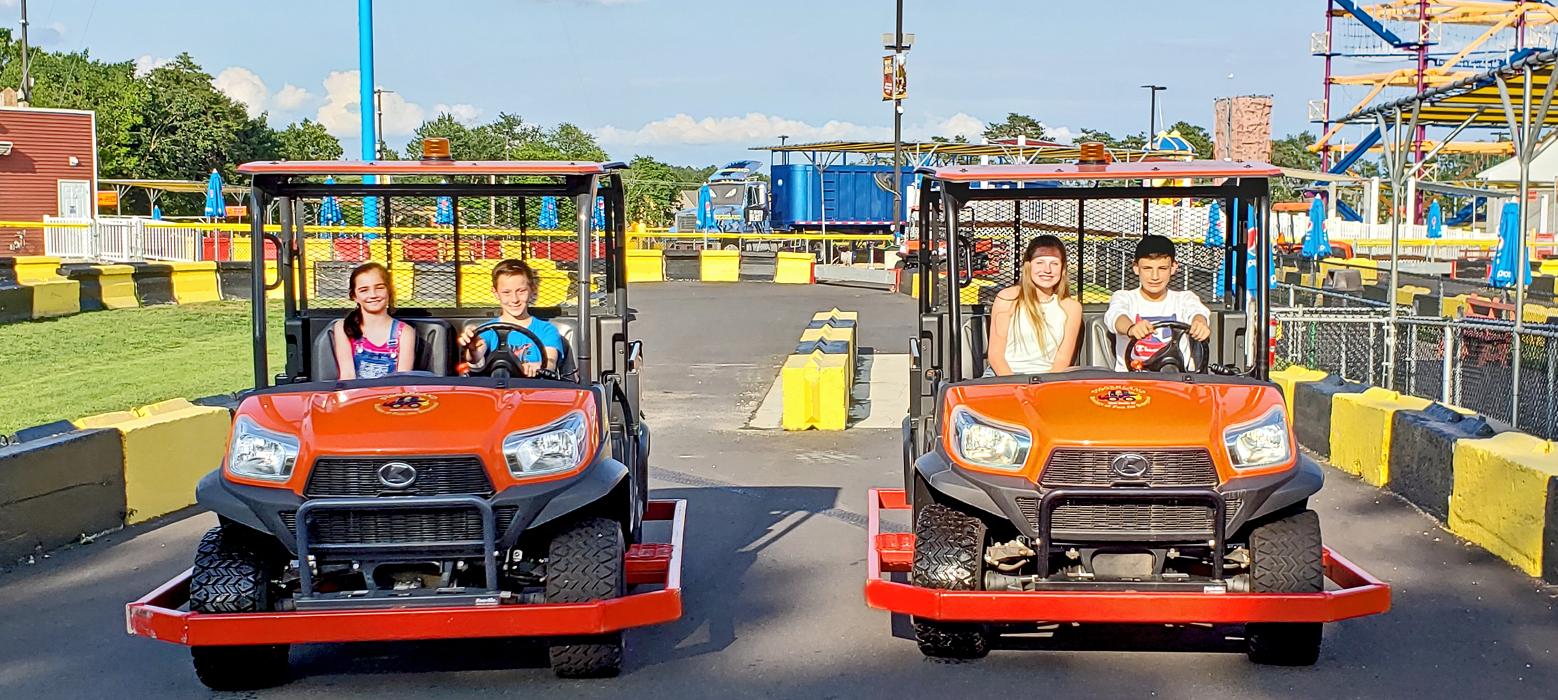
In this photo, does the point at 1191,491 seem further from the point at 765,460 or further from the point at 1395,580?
Answer: the point at 765,460

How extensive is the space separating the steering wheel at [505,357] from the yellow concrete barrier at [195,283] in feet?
71.3

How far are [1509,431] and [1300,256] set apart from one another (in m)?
23.7

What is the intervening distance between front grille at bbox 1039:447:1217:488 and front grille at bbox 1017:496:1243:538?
0.08 meters

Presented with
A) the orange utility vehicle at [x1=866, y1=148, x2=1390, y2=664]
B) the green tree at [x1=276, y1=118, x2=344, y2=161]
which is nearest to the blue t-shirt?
the orange utility vehicle at [x1=866, y1=148, x2=1390, y2=664]

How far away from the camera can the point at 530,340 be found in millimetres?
6738

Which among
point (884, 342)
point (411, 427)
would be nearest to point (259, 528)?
point (411, 427)

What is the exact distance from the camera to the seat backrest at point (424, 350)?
22.0 feet

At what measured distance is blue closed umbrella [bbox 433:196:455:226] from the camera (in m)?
7.51

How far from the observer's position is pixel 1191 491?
559cm

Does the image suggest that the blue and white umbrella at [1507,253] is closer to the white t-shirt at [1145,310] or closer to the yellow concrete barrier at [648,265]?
the white t-shirt at [1145,310]

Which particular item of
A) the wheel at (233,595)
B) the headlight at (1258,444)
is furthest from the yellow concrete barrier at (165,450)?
the headlight at (1258,444)

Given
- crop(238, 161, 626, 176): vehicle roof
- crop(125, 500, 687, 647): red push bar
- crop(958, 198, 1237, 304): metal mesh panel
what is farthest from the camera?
crop(958, 198, 1237, 304): metal mesh panel

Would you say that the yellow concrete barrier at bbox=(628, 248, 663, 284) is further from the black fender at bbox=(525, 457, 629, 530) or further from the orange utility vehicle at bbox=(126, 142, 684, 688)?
the black fender at bbox=(525, 457, 629, 530)

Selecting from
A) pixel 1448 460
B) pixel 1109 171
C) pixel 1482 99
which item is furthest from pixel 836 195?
pixel 1109 171
